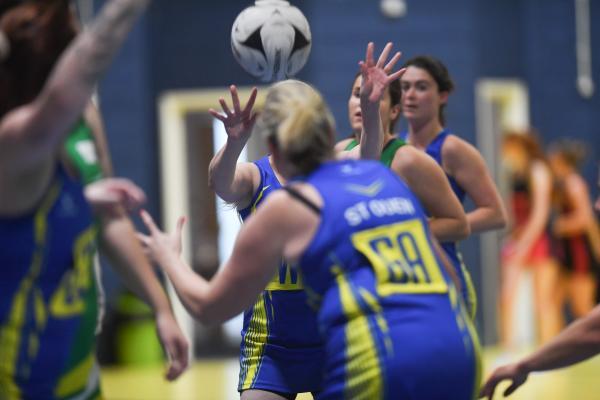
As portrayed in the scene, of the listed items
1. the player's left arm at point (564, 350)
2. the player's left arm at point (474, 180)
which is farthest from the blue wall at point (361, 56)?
the player's left arm at point (564, 350)

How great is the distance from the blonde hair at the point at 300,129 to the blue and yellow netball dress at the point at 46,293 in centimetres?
52

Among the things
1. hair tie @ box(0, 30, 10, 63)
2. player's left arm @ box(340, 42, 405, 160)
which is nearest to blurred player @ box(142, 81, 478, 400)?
hair tie @ box(0, 30, 10, 63)

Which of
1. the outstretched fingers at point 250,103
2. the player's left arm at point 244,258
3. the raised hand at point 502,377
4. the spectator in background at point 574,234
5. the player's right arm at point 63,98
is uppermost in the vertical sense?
the player's right arm at point 63,98

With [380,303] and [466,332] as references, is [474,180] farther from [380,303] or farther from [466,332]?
[380,303]

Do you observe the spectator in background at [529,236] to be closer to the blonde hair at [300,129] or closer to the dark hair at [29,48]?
the blonde hair at [300,129]

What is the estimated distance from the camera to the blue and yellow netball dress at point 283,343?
3812 millimetres

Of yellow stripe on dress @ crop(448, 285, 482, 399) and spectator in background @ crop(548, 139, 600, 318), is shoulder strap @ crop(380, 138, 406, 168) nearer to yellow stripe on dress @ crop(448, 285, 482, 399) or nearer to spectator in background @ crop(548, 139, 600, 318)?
yellow stripe on dress @ crop(448, 285, 482, 399)

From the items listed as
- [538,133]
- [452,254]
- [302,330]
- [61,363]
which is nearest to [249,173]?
[302,330]

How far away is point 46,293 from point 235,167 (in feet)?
5.11

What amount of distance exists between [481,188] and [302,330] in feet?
4.31

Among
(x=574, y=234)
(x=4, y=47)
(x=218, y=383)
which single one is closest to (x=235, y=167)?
(x=4, y=47)

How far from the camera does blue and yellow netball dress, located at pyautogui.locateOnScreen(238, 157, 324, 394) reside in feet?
12.5

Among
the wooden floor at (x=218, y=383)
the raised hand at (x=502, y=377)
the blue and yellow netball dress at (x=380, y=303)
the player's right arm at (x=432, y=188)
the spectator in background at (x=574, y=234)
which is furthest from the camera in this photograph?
the spectator in background at (x=574, y=234)

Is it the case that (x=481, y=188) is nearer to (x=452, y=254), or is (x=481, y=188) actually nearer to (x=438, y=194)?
(x=452, y=254)
